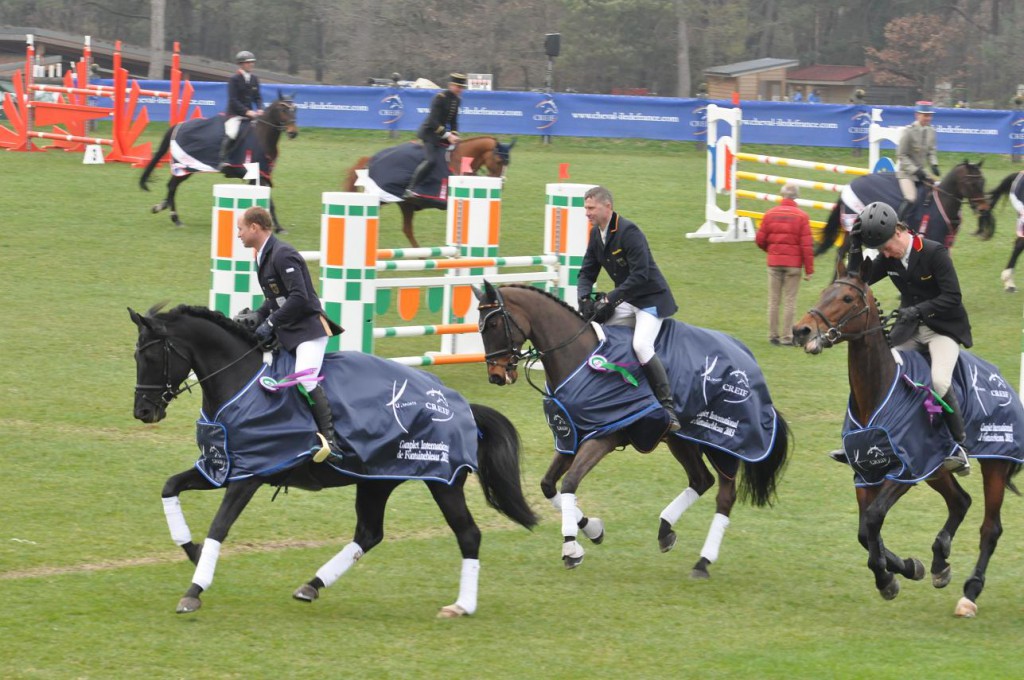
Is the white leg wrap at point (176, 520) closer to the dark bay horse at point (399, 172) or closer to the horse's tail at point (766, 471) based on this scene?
the horse's tail at point (766, 471)

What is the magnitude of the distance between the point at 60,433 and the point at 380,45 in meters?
45.6

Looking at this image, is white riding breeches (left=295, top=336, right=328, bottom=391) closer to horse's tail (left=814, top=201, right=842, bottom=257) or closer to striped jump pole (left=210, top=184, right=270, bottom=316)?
striped jump pole (left=210, top=184, right=270, bottom=316)

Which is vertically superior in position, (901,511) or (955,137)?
(955,137)

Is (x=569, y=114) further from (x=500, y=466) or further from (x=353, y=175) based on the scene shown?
(x=500, y=466)

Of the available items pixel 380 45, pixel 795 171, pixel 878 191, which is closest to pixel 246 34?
pixel 380 45

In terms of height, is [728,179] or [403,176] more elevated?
[728,179]

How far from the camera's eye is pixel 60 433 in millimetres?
11656

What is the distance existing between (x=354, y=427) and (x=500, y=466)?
3.21 ft

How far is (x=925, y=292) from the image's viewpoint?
27.9 feet

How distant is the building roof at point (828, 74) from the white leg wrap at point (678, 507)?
4860 centimetres

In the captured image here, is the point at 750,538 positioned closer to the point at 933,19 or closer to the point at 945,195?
the point at 945,195

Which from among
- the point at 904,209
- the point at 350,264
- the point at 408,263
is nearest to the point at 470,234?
the point at 408,263

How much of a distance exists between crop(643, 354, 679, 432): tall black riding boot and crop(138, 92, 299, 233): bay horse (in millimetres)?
12114

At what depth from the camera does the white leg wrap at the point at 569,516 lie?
8610 millimetres
